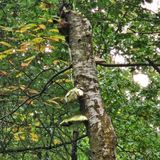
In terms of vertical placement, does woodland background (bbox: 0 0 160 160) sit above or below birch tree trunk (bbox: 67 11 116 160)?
above

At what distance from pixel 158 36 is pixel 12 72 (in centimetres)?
299

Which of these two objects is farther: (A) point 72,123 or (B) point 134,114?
(B) point 134,114

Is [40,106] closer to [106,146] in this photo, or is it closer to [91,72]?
[91,72]

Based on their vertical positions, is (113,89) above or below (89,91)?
above

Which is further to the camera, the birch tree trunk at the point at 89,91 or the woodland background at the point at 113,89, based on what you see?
the woodland background at the point at 113,89

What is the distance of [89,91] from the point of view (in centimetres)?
326

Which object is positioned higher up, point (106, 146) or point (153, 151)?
point (153, 151)

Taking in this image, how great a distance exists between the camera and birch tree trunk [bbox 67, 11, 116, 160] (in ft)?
9.84

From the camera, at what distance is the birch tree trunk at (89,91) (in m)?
3.00

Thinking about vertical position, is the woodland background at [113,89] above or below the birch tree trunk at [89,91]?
above

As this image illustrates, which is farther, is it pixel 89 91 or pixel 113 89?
pixel 113 89

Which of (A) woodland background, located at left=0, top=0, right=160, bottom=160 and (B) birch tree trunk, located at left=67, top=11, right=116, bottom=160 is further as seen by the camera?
(A) woodland background, located at left=0, top=0, right=160, bottom=160

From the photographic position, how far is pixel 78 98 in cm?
321

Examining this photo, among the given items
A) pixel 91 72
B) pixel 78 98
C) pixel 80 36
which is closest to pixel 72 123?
pixel 78 98
